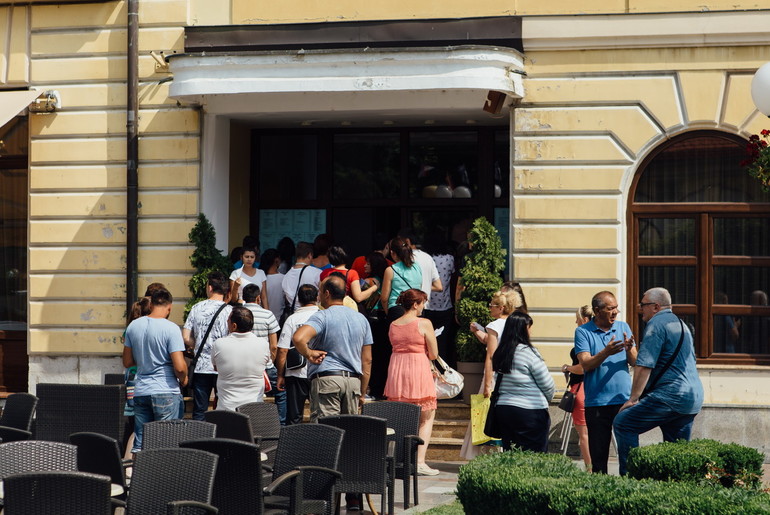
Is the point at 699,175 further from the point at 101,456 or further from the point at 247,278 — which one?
the point at 101,456

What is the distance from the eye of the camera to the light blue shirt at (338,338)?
10766mm

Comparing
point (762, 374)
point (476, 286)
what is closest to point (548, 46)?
point (476, 286)

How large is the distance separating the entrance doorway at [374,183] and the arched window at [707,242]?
2.29m

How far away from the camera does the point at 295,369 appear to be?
39.2 ft

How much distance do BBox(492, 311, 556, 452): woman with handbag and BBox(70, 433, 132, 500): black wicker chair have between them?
11.1 feet

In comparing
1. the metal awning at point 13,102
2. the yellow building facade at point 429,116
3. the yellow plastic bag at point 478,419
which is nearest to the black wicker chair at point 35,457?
the yellow plastic bag at point 478,419

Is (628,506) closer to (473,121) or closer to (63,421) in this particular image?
(63,421)

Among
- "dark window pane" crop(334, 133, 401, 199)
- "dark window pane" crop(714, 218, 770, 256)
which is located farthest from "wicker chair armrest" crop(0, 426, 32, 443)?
"dark window pane" crop(714, 218, 770, 256)

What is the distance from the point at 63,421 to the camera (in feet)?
33.5

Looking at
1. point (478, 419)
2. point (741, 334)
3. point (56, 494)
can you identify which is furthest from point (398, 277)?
point (56, 494)

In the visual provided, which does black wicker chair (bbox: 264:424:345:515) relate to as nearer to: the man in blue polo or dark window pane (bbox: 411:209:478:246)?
the man in blue polo

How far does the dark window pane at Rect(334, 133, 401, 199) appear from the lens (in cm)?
1625

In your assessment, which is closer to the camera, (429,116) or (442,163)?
(429,116)

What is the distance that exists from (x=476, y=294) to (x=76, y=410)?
5082mm
